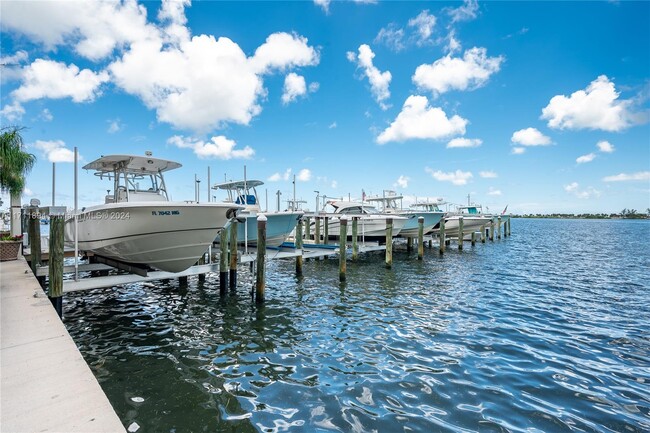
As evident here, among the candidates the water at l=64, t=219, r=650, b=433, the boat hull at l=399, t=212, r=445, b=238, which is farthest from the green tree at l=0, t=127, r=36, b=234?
the boat hull at l=399, t=212, r=445, b=238

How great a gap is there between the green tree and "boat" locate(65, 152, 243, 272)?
299 inches

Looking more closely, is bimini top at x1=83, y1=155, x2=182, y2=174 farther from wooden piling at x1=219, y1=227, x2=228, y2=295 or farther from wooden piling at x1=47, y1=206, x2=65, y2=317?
wooden piling at x1=47, y1=206, x2=65, y2=317

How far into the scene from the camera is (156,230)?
25.7 feet

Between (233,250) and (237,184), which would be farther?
(237,184)

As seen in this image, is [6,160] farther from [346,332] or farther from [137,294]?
[346,332]

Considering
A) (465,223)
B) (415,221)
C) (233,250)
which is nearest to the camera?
(233,250)

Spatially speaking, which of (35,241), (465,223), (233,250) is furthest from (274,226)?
(465,223)

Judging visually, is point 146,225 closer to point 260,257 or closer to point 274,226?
point 260,257

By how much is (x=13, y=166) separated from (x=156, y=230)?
453 inches

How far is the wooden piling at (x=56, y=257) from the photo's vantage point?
20.9 ft

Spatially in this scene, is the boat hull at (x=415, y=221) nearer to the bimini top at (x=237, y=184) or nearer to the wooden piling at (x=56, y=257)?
the bimini top at (x=237, y=184)

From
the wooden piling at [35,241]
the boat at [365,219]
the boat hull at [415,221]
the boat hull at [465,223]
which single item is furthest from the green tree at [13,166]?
the boat hull at [465,223]

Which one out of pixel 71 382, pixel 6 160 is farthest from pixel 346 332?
pixel 6 160

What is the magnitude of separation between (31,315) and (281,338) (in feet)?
13.7
